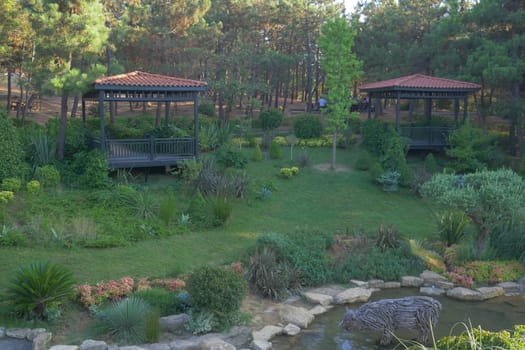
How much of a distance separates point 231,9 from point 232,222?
1032 inches

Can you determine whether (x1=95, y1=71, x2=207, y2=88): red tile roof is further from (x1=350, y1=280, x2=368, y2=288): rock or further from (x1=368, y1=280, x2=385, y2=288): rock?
(x1=368, y1=280, x2=385, y2=288): rock

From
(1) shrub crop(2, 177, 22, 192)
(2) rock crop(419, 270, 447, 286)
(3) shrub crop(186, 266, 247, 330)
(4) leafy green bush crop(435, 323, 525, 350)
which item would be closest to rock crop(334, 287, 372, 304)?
(2) rock crop(419, 270, 447, 286)

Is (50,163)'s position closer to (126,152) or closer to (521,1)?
(126,152)

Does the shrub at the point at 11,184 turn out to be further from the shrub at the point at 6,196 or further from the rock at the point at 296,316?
the rock at the point at 296,316

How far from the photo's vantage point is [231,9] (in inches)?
1410

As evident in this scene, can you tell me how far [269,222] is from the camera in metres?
13.3

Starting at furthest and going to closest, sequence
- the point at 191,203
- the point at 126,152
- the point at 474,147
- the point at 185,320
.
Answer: the point at 474,147
the point at 126,152
the point at 191,203
the point at 185,320

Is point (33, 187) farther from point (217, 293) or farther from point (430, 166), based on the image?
point (430, 166)

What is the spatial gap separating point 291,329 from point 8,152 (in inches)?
384

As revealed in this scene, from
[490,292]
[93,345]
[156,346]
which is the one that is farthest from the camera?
[490,292]

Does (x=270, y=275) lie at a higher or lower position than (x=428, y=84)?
lower

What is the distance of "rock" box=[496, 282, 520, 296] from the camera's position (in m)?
10.2

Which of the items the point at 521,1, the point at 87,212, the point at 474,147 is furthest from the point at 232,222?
the point at 521,1

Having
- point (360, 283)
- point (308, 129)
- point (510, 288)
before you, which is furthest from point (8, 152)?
point (308, 129)
